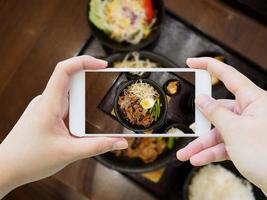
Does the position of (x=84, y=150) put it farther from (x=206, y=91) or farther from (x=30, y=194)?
(x=30, y=194)

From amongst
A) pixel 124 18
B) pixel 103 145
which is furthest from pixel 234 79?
pixel 124 18

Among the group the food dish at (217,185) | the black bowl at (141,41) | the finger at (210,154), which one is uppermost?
the black bowl at (141,41)

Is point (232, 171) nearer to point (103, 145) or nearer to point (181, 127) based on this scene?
point (181, 127)

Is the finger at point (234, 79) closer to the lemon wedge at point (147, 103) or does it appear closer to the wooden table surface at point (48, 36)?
the lemon wedge at point (147, 103)

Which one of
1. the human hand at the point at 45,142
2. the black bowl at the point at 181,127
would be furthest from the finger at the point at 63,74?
the black bowl at the point at 181,127

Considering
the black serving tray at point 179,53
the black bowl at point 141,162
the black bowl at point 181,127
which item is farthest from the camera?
the black serving tray at point 179,53

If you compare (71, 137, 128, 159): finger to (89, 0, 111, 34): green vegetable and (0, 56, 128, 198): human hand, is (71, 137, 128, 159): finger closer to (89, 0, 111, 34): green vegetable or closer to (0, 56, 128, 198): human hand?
(0, 56, 128, 198): human hand

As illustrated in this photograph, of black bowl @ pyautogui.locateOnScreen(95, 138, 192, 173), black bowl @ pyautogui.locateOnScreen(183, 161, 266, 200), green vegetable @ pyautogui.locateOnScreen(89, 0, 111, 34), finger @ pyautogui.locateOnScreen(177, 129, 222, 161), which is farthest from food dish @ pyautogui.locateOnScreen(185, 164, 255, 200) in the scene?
green vegetable @ pyautogui.locateOnScreen(89, 0, 111, 34)
